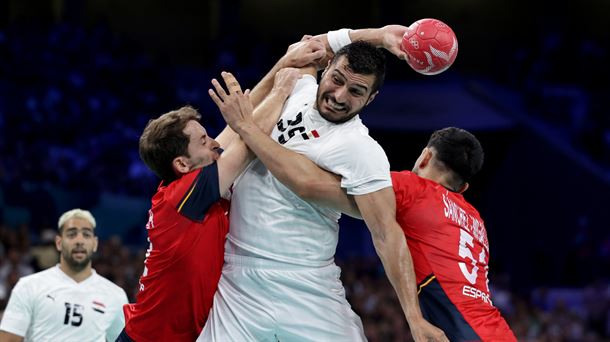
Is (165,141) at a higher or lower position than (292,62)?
lower

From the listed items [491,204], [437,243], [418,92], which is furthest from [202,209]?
[491,204]

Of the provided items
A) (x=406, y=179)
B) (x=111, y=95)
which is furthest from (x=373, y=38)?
(x=111, y=95)

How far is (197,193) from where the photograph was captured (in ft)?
16.2

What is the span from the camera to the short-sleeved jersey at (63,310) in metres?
7.49

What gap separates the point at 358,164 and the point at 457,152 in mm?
745

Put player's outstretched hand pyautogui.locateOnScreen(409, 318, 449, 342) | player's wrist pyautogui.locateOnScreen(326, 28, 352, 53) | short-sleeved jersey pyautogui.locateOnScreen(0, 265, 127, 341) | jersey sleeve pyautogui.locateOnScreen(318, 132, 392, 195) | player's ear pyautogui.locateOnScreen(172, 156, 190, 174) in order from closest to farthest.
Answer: player's outstretched hand pyautogui.locateOnScreen(409, 318, 449, 342) → jersey sleeve pyautogui.locateOnScreen(318, 132, 392, 195) → player's ear pyautogui.locateOnScreen(172, 156, 190, 174) → player's wrist pyautogui.locateOnScreen(326, 28, 352, 53) → short-sleeved jersey pyautogui.locateOnScreen(0, 265, 127, 341)

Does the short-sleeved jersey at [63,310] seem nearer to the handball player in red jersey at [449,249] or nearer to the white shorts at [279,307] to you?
the white shorts at [279,307]

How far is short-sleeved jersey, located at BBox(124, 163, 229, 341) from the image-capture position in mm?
4977

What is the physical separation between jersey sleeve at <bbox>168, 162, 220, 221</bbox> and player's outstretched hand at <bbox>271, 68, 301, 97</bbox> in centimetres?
73

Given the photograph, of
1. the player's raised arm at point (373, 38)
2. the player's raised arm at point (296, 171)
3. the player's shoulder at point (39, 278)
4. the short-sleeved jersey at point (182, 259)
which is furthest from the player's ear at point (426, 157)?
the player's shoulder at point (39, 278)

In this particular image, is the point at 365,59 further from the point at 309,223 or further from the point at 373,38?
the point at 309,223

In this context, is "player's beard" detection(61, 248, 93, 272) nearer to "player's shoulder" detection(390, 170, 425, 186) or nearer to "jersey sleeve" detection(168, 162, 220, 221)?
"jersey sleeve" detection(168, 162, 220, 221)

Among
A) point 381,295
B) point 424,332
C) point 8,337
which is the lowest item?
point 381,295

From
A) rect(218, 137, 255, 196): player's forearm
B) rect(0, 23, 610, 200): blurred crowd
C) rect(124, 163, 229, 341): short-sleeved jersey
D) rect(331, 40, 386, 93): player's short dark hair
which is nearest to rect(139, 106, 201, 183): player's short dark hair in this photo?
rect(124, 163, 229, 341): short-sleeved jersey
